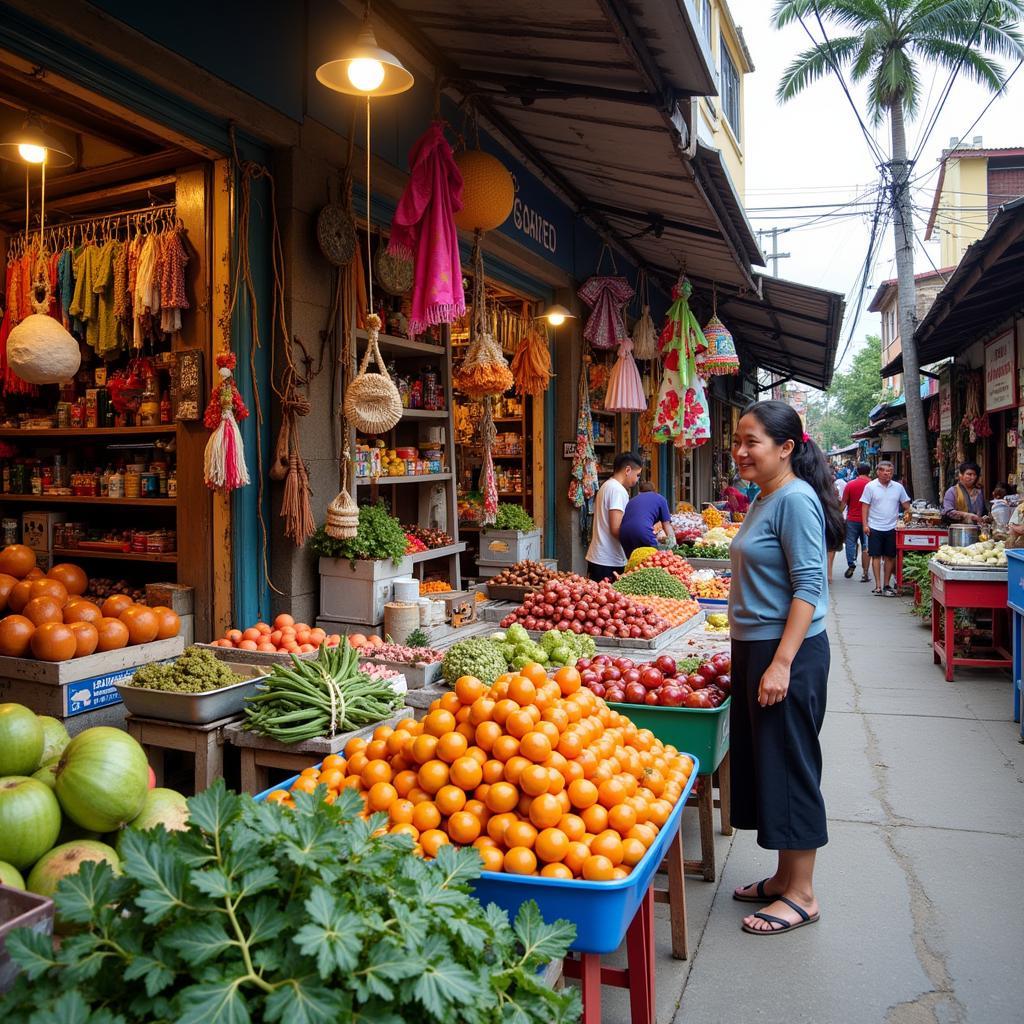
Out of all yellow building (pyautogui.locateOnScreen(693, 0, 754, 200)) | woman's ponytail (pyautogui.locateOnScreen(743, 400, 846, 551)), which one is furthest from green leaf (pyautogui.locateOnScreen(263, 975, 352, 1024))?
yellow building (pyautogui.locateOnScreen(693, 0, 754, 200))

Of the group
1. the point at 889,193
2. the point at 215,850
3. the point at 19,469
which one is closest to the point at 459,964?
the point at 215,850

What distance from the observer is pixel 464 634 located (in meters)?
5.75

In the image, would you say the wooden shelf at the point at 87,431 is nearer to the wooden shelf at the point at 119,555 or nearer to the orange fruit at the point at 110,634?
the wooden shelf at the point at 119,555

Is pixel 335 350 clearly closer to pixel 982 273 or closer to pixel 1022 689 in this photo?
pixel 1022 689

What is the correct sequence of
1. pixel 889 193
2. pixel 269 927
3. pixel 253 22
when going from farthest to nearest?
pixel 889 193 < pixel 253 22 < pixel 269 927

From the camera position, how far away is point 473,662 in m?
4.30

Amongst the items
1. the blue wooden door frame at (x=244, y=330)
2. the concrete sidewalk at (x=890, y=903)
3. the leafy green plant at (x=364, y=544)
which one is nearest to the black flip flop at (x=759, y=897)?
the concrete sidewalk at (x=890, y=903)

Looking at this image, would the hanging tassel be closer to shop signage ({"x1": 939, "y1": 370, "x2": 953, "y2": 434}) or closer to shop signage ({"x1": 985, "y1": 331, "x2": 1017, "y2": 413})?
shop signage ({"x1": 985, "y1": 331, "x2": 1017, "y2": 413})

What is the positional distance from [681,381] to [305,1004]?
30.4 feet

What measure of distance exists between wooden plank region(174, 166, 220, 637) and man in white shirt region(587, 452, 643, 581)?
388 centimetres

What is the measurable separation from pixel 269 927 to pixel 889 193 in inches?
818

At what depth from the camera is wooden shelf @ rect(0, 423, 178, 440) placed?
586cm

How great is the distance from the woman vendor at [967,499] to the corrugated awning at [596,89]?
4815 mm

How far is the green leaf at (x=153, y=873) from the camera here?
1.54 metres
